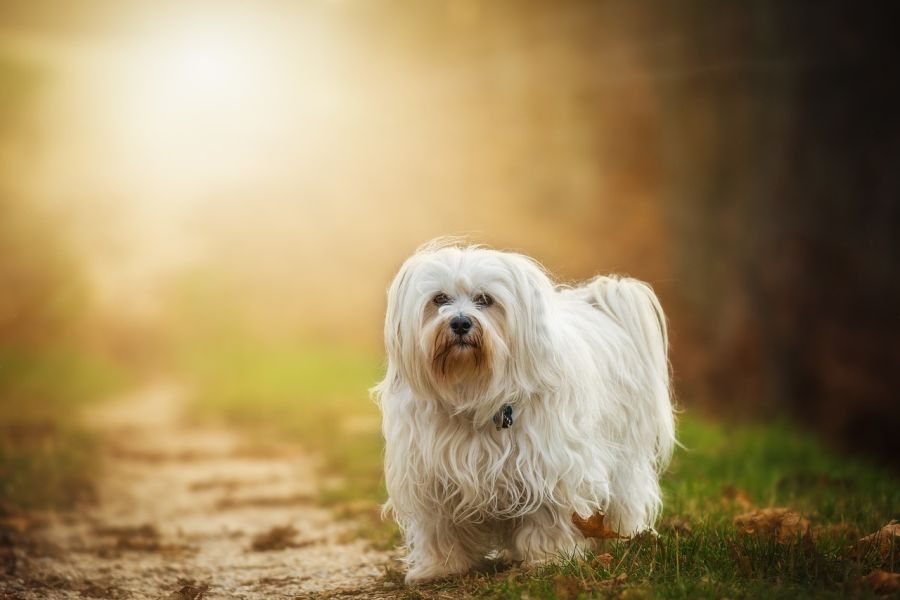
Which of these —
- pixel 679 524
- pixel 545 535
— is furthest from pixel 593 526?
pixel 679 524

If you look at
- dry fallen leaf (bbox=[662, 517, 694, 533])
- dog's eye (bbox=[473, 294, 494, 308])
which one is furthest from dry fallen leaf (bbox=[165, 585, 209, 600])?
dry fallen leaf (bbox=[662, 517, 694, 533])

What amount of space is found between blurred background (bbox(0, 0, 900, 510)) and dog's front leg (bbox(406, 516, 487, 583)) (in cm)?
156

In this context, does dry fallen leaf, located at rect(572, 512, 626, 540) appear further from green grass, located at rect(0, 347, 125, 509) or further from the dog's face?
green grass, located at rect(0, 347, 125, 509)

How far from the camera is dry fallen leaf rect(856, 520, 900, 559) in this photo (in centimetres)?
423

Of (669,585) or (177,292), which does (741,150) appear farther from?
(177,292)

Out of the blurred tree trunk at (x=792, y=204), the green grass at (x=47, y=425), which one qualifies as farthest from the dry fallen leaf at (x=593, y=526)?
the blurred tree trunk at (x=792, y=204)

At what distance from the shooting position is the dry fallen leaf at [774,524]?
454 centimetres

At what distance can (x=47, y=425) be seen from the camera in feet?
32.9

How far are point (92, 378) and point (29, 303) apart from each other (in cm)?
664

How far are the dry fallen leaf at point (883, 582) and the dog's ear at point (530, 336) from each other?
1.45m

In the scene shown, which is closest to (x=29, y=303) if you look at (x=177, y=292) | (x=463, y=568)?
(x=177, y=292)

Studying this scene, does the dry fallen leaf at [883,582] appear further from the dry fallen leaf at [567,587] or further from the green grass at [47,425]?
the green grass at [47,425]

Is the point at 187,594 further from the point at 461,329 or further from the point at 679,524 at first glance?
the point at 679,524

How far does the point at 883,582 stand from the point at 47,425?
8.46 meters
